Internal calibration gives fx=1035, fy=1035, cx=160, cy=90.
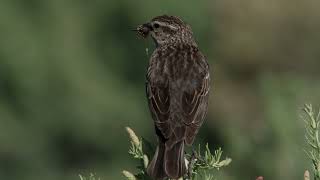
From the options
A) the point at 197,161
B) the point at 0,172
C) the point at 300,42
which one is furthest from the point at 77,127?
the point at 197,161

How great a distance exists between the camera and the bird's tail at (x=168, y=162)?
17.9ft

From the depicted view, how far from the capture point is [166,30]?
24.9ft

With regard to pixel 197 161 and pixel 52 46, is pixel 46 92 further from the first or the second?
pixel 197 161

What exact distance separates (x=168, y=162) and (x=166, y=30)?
1946 mm

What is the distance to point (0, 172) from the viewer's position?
1454 centimetres

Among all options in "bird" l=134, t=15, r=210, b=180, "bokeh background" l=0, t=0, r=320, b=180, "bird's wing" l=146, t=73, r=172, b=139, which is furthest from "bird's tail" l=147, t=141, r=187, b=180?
"bokeh background" l=0, t=0, r=320, b=180

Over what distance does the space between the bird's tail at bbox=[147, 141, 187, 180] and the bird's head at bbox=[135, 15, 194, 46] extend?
1.32 meters

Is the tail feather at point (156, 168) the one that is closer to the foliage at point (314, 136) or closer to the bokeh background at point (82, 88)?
the foliage at point (314, 136)

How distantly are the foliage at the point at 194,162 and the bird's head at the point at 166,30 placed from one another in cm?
183

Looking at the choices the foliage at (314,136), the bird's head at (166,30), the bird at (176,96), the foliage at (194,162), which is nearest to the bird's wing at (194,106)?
the bird at (176,96)

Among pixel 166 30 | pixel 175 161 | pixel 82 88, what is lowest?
pixel 82 88

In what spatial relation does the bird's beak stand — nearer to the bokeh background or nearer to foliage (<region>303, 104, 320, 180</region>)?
foliage (<region>303, 104, 320, 180</region>)

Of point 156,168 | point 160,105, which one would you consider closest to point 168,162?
point 156,168

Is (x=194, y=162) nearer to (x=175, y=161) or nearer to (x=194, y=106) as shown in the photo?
(x=175, y=161)
